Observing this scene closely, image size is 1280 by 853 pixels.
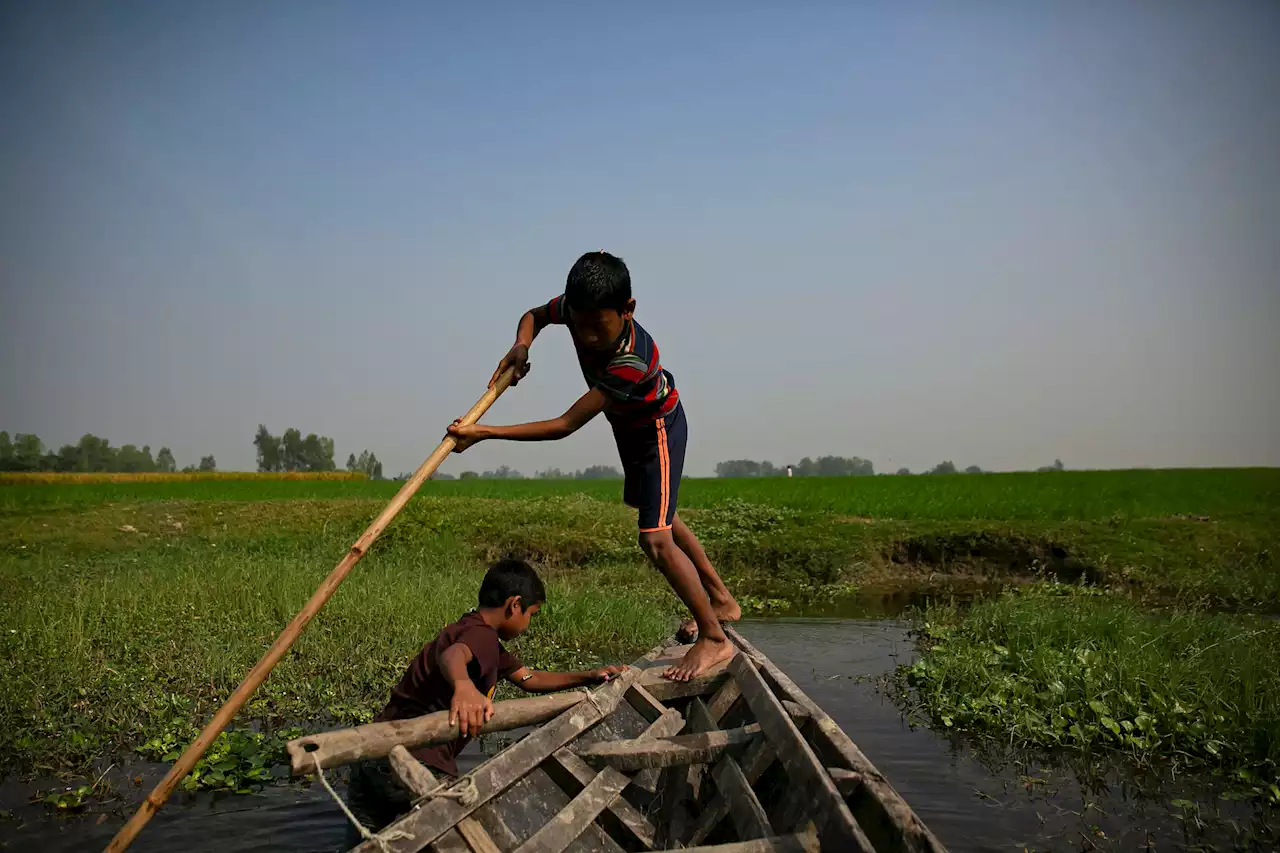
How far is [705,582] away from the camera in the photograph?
4.67 m

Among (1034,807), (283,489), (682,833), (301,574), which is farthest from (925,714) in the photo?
(283,489)

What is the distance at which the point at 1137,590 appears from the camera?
10.2 meters

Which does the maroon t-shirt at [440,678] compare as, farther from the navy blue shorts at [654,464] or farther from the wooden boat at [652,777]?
the navy blue shorts at [654,464]

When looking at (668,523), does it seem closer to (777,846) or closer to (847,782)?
(847,782)

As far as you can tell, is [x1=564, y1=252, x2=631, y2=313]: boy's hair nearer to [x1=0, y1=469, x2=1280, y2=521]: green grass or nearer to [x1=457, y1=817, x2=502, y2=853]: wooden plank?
[x1=457, y1=817, x2=502, y2=853]: wooden plank

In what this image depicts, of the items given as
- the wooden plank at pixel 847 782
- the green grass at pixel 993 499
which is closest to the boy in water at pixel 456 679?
the wooden plank at pixel 847 782

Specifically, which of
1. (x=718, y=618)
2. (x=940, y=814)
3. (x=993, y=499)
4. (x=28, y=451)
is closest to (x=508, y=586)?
(x=718, y=618)

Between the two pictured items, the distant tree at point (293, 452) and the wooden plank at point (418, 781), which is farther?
the distant tree at point (293, 452)

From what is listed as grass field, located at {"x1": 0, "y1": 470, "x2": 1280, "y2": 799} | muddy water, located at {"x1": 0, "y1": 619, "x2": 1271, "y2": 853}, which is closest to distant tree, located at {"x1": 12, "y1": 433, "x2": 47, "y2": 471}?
grass field, located at {"x1": 0, "y1": 470, "x2": 1280, "y2": 799}

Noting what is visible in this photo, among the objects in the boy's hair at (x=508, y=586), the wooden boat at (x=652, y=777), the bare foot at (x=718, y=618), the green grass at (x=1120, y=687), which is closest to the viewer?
the wooden boat at (x=652, y=777)

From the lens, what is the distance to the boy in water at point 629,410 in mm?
3754

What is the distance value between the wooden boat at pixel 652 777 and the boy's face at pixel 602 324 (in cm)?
138

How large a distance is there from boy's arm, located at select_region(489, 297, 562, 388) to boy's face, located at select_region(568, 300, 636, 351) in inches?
13.3

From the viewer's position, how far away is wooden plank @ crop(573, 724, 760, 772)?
339 cm
